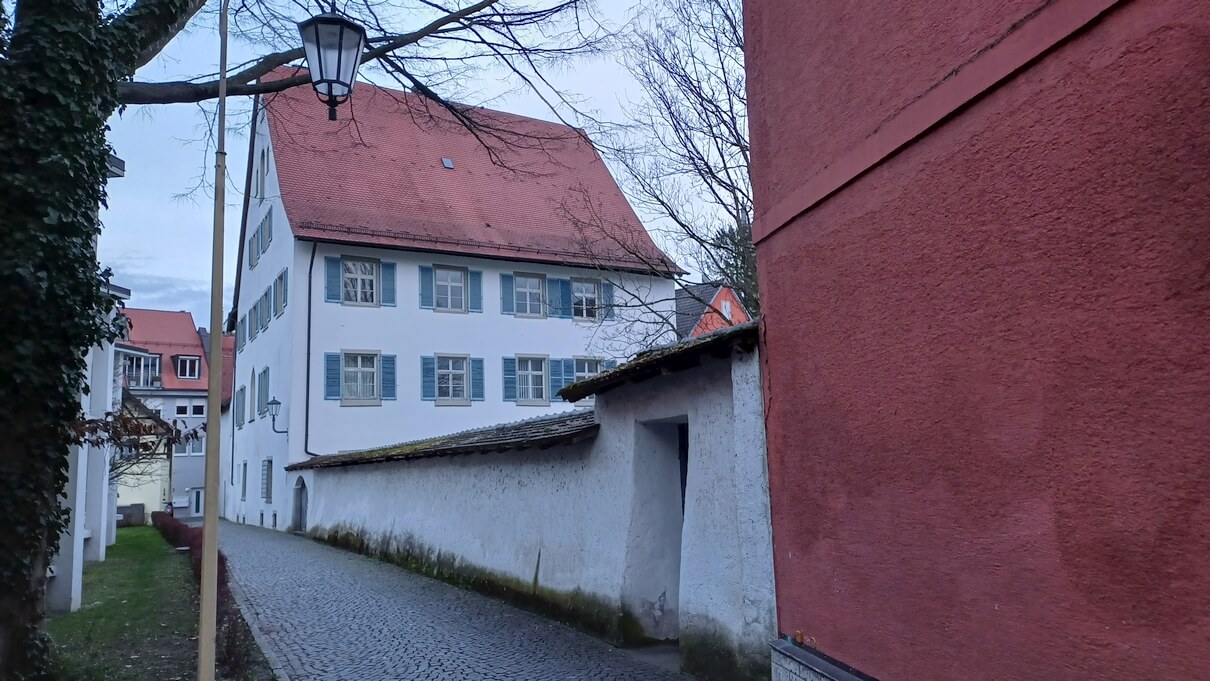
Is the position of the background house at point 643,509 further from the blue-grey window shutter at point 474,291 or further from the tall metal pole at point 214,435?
the blue-grey window shutter at point 474,291

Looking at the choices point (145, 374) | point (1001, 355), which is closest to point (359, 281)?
point (1001, 355)

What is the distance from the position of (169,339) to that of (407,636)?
52059mm

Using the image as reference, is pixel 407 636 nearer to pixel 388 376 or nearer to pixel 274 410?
pixel 388 376

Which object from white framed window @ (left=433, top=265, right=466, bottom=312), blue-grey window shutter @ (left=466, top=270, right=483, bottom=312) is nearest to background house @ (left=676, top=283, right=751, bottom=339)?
blue-grey window shutter @ (left=466, top=270, right=483, bottom=312)

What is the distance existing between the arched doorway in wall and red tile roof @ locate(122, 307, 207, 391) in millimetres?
31120

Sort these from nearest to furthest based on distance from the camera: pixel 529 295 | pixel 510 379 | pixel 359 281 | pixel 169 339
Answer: pixel 359 281 < pixel 510 379 < pixel 529 295 < pixel 169 339

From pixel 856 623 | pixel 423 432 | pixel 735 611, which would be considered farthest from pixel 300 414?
pixel 856 623

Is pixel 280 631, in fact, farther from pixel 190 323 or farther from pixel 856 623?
pixel 190 323

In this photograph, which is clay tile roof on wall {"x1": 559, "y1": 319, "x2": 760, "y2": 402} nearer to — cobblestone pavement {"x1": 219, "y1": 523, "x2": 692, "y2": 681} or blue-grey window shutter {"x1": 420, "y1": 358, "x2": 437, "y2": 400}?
cobblestone pavement {"x1": 219, "y1": 523, "x2": 692, "y2": 681}

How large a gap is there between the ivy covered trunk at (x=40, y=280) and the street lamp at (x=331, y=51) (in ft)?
5.26

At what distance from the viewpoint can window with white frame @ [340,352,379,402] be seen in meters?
26.6

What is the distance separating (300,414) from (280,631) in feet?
55.7

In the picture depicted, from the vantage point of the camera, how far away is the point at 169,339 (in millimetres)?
55094

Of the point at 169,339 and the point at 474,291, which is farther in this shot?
the point at 169,339
